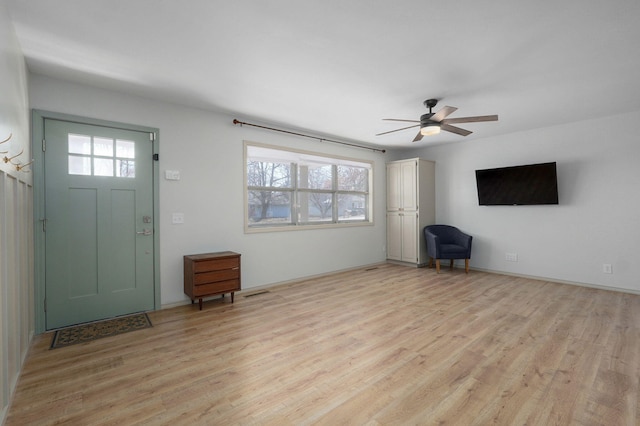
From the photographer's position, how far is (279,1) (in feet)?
6.23

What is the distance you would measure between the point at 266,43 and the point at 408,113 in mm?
2424

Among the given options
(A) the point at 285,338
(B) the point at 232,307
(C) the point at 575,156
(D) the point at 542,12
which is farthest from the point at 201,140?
(C) the point at 575,156

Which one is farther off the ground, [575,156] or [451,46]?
[451,46]

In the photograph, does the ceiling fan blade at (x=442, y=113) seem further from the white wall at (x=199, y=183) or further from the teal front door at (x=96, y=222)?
the teal front door at (x=96, y=222)

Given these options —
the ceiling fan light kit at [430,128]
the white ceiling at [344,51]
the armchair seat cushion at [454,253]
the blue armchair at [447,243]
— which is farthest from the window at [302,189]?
the ceiling fan light kit at [430,128]

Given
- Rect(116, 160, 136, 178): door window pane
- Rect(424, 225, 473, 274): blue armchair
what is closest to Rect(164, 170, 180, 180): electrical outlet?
Rect(116, 160, 136, 178): door window pane

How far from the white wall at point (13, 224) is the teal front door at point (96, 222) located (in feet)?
0.64

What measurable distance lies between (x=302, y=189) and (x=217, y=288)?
2.22 m

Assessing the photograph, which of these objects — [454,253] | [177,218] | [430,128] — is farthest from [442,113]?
[177,218]

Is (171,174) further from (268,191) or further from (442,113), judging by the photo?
(442,113)

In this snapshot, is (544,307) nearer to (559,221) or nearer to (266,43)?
(559,221)

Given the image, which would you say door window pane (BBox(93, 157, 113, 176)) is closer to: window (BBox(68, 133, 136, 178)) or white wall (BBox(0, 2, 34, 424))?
window (BBox(68, 133, 136, 178))

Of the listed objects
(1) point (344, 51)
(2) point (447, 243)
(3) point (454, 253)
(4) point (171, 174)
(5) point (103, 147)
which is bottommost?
(3) point (454, 253)

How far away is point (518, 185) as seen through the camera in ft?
16.2
